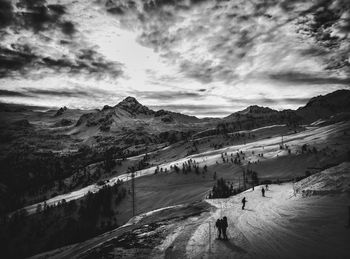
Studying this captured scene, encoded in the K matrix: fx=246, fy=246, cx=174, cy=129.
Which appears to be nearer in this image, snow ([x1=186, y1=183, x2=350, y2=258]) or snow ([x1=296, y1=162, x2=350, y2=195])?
snow ([x1=186, y1=183, x2=350, y2=258])

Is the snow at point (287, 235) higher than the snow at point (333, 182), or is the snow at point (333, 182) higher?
the snow at point (333, 182)

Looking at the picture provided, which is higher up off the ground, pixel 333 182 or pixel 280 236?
pixel 333 182

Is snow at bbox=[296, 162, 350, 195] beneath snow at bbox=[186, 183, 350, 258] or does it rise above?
above

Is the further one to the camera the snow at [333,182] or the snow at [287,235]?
the snow at [333,182]

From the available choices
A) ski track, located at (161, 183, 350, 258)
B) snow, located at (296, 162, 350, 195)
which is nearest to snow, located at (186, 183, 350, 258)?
ski track, located at (161, 183, 350, 258)

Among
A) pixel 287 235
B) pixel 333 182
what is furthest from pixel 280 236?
pixel 333 182

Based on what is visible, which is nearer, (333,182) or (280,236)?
(280,236)

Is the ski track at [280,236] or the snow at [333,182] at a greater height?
the snow at [333,182]

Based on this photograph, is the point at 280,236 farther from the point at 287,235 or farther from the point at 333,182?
the point at 333,182

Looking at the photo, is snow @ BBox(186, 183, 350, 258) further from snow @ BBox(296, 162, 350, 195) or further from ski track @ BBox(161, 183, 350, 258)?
snow @ BBox(296, 162, 350, 195)

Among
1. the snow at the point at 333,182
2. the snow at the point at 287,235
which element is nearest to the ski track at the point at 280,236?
the snow at the point at 287,235

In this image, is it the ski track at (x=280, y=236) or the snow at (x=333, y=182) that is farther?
the snow at (x=333, y=182)

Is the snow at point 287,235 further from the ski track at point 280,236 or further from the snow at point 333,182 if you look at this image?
the snow at point 333,182
